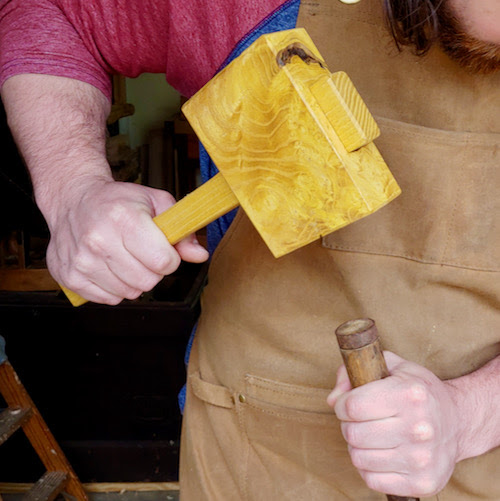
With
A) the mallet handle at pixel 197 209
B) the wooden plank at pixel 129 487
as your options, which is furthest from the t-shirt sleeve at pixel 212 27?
the wooden plank at pixel 129 487

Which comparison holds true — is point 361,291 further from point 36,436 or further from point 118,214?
point 36,436

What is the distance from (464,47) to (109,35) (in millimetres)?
573

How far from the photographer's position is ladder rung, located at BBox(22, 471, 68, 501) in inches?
83.4

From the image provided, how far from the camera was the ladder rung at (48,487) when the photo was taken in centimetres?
212

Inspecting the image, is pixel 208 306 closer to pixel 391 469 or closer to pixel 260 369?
pixel 260 369

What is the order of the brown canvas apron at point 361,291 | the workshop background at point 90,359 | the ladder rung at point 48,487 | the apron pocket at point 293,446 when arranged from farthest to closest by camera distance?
the workshop background at point 90,359 → the ladder rung at point 48,487 → the apron pocket at point 293,446 → the brown canvas apron at point 361,291

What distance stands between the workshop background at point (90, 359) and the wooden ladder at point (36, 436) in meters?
0.17

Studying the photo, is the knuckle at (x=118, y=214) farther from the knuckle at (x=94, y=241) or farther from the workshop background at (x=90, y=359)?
the workshop background at (x=90, y=359)

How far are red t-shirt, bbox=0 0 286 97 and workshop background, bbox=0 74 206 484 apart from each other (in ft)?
4.07

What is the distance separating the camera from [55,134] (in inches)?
40.6

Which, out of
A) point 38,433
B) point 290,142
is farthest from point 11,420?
point 290,142

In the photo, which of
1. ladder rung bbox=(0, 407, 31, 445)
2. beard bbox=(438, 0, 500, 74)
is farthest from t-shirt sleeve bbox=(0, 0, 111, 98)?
ladder rung bbox=(0, 407, 31, 445)

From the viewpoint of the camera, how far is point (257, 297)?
42.5 inches

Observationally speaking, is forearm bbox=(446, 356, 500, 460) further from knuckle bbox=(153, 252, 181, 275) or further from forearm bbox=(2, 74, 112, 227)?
forearm bbox=(2, 74, 112, 227)
